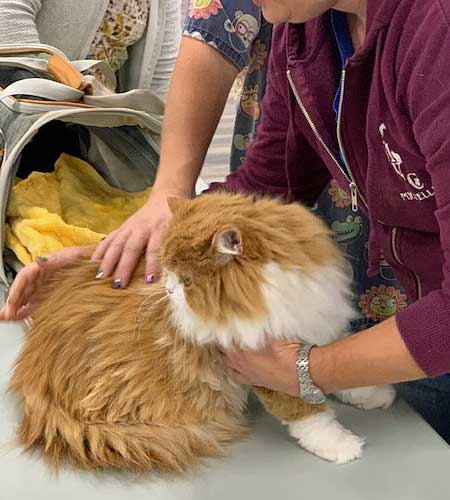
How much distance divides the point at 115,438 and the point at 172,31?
4.49ft

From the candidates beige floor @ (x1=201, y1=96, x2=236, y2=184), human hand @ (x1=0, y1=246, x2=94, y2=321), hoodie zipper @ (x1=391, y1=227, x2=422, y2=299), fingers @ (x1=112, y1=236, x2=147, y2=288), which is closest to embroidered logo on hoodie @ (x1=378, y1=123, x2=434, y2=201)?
hoodie zipper @ (x1=391, y1=227, x2=422, y2=299)

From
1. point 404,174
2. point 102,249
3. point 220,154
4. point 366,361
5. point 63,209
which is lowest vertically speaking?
point 220,154

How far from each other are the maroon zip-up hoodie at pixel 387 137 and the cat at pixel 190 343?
0.36ft

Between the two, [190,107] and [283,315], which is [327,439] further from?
[190,107]

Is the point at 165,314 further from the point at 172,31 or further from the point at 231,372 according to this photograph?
the point at 172,31

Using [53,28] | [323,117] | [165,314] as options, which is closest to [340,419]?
[165,314]

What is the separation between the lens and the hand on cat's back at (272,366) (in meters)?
0.91

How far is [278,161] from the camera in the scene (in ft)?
4.04

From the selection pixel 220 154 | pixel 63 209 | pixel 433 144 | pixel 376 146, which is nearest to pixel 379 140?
pixel 376 146

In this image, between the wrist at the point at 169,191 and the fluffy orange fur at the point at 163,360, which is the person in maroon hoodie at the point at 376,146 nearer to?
the fluffy orange fur at the point at 163,360

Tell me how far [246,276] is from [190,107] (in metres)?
0.52

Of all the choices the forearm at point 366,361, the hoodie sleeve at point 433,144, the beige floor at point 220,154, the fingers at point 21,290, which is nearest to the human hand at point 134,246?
the fingers at point 21,290

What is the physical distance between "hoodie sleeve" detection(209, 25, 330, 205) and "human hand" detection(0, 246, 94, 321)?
0.90ft

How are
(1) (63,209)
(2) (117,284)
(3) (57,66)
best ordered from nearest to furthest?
(2) (117,284), (1) (63,209), (3) (57,66)
